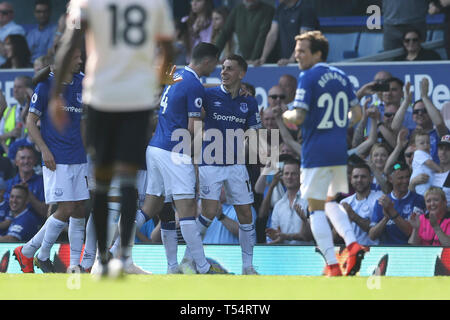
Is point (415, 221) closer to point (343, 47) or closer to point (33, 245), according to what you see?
point (343, 47)

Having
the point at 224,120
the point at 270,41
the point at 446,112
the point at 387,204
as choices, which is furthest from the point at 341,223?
the point at 270,41

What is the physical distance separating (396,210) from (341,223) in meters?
2.74

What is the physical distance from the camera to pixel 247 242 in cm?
1000

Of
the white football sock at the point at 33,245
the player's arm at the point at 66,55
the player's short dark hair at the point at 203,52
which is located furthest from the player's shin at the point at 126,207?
the white football sock at the point at 33,245

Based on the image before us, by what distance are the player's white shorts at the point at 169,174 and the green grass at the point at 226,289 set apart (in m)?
1.87

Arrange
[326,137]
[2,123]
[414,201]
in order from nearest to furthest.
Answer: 1. [326,137]
2. [414,201]
3. [2,123]

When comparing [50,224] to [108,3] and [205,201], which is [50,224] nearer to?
[205,201]

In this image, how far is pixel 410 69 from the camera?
11672mm

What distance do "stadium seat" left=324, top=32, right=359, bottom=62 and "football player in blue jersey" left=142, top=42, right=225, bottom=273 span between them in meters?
3.81

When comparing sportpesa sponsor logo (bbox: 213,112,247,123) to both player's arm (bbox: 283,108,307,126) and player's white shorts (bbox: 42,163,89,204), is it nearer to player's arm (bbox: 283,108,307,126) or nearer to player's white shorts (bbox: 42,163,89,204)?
player's white shorts (bbox: 42,163,89,204)

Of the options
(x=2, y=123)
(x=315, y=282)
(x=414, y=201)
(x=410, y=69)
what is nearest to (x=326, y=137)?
(x=315, y=282)

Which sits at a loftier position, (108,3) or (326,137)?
(108,3)

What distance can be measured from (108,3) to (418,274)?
528 cm

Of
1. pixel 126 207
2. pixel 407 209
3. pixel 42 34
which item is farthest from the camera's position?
pixel 42 34
